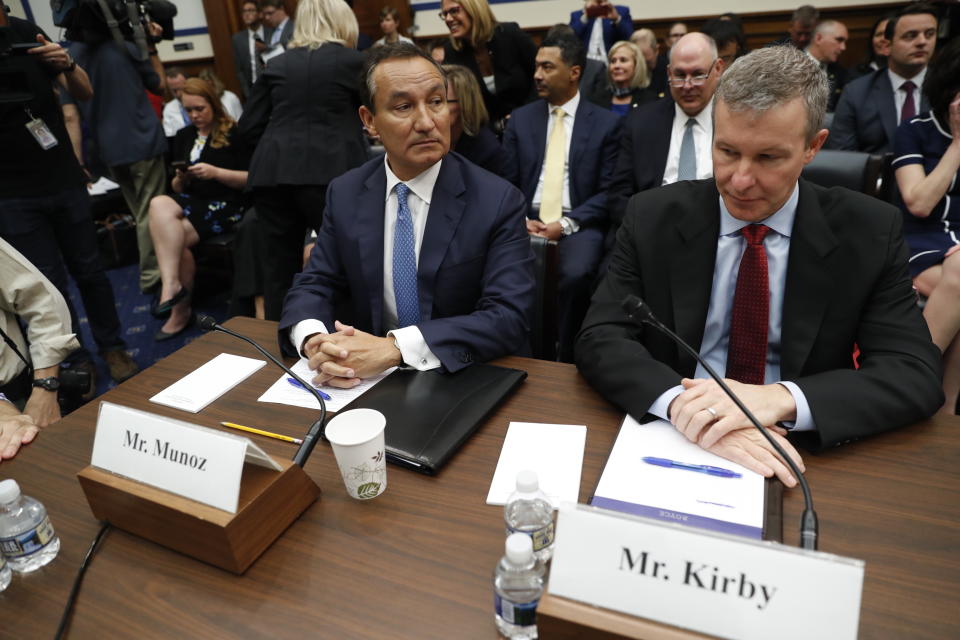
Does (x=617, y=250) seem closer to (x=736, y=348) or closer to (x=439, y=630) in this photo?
(x=736, y=348)

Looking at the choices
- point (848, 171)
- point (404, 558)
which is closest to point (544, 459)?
point (404, 558)

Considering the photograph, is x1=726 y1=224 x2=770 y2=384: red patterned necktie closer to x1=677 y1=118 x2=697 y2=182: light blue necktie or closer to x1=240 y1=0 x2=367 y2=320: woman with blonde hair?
x1=677 y1=118 x2=697 y2=182: light blue necktie

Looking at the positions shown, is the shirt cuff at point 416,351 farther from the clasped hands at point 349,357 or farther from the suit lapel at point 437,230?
the suit lapel at point 437,230

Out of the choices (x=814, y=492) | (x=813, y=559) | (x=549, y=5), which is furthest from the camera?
(x=549, y=5)

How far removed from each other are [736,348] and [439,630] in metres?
0.90

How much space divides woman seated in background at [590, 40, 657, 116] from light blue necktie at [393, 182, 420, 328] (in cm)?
324

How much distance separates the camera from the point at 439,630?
0.75 meters

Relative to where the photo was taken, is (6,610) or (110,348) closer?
(6,610)

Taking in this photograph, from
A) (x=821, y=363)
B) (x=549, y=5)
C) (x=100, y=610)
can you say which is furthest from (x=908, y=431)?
(x=549, y=5)

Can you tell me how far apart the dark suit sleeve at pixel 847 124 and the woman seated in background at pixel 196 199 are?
10.8ft

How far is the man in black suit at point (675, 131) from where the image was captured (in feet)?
8.86

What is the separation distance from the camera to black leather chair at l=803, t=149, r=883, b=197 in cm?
207

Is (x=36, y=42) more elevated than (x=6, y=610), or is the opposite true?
(x=36, y=42)

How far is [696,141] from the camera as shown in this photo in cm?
282
